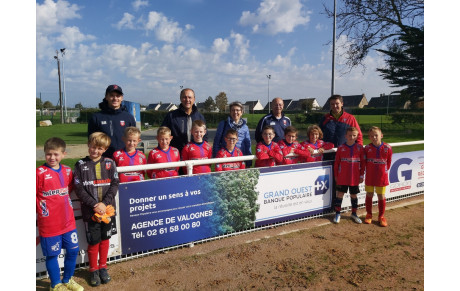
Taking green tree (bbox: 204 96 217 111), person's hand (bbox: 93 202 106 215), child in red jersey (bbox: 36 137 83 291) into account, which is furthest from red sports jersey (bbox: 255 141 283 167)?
green tree (bbox: 204 96 217 111)

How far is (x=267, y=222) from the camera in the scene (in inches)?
194

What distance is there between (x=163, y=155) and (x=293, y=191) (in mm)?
2296

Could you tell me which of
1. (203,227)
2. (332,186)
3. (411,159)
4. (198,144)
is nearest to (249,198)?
(203,227)

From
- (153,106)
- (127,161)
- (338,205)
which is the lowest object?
(338,205)

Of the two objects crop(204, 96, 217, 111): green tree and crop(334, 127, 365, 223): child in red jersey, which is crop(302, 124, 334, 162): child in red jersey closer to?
crop(334, 127, 365, 223): child in red jersey

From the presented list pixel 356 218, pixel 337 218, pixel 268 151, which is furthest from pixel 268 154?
pixel 356 218

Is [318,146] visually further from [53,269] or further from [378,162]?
[53,269]

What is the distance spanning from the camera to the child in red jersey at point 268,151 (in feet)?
16.0

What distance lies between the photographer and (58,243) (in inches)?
122

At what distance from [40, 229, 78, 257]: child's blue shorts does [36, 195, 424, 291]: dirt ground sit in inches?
21.8

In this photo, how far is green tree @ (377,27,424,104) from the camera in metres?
23.5

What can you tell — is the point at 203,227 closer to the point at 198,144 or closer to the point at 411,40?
the point at 198,144

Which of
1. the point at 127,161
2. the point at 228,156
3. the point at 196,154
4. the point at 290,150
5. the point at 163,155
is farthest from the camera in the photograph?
the point at 290,150

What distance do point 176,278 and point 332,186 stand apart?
11.0 ft
